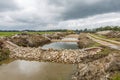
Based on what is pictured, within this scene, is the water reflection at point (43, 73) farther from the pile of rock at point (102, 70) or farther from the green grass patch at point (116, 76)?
the green grass patch at point (116, 76)

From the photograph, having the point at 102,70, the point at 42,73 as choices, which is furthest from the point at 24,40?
the point at 102,70

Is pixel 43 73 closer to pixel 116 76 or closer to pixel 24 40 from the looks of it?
pixel 116 76

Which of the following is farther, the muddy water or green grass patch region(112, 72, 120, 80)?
the muddy water

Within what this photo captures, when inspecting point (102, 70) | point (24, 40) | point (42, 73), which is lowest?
point (42, 73)

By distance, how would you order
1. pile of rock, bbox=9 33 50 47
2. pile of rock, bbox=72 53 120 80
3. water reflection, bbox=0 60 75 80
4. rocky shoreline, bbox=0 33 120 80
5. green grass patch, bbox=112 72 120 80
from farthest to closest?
pile of rock, bbox=9 33 50 47 < water reflection, bbox=0 60 75 80 < rocky shoreline, bbox=0 33 120 80 < pile of rock, bbox=72 53 120 80 < green grass patch, bbox=112 72 120 80

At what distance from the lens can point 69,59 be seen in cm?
3422

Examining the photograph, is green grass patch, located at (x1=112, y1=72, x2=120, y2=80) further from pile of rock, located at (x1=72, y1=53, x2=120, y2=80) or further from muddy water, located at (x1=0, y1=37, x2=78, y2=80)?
muddy water, located at (x1=0, y1=37, x2=78, y2=80)

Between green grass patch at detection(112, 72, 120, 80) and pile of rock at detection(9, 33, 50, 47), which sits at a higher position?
green grass patch at detection(112, 72, 120, 80)

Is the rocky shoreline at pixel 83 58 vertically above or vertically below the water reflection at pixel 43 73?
above

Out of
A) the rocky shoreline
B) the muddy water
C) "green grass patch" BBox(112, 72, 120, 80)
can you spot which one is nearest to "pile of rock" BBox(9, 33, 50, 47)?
the rocky shoreline

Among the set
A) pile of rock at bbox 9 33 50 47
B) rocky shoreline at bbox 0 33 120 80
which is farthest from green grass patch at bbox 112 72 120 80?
pile of rock at bbox 9 33 50 47

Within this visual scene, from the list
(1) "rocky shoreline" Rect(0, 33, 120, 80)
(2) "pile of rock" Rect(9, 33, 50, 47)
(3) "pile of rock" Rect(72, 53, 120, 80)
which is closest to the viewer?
(3) "pile of rock" Rect(72, 53, 120, 80)

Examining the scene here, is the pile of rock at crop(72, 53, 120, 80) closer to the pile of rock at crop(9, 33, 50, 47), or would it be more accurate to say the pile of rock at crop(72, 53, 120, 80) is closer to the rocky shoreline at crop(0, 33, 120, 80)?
the rocky shoreline at crop(0, 33, 120, 80)

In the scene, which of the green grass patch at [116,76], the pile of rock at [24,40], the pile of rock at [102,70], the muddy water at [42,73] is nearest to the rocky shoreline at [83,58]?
the pile of rock at [102,70]
